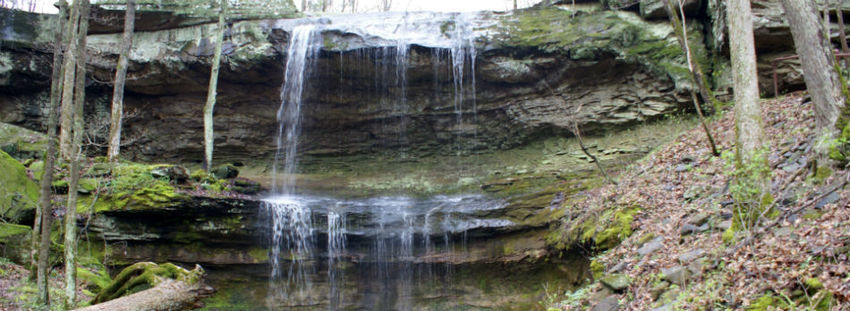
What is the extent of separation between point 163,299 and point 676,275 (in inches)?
250

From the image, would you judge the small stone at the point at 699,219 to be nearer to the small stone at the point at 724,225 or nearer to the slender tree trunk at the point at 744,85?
the small stone at the point at 724,225

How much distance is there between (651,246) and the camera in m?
7.10

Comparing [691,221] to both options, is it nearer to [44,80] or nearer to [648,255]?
[648,255]

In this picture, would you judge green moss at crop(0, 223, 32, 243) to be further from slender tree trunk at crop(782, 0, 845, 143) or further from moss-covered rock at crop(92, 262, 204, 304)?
slender tree trunk at crop(782, 0, 845, 143)

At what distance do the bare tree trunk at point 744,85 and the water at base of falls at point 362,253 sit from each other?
537cm

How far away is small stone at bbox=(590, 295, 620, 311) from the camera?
6.34 m

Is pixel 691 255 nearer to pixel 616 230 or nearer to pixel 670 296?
pixel 670 296

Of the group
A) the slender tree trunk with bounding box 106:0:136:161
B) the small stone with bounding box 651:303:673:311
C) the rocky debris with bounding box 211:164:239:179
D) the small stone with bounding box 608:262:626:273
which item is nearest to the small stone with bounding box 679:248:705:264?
the small stone with bounding box 651:303:673:311

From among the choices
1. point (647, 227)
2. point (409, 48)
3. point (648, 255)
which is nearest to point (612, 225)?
point (647, 227)

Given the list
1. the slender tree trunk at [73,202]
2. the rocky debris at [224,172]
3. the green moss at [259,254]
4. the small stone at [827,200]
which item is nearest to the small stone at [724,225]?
the small stone at [827,200]

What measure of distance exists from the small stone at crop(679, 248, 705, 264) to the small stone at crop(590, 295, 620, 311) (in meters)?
0.92

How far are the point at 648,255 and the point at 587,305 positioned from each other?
3.50 feet

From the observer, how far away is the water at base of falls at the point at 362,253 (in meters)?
11.0

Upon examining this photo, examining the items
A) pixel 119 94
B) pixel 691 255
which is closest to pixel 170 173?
pixel 119 94
